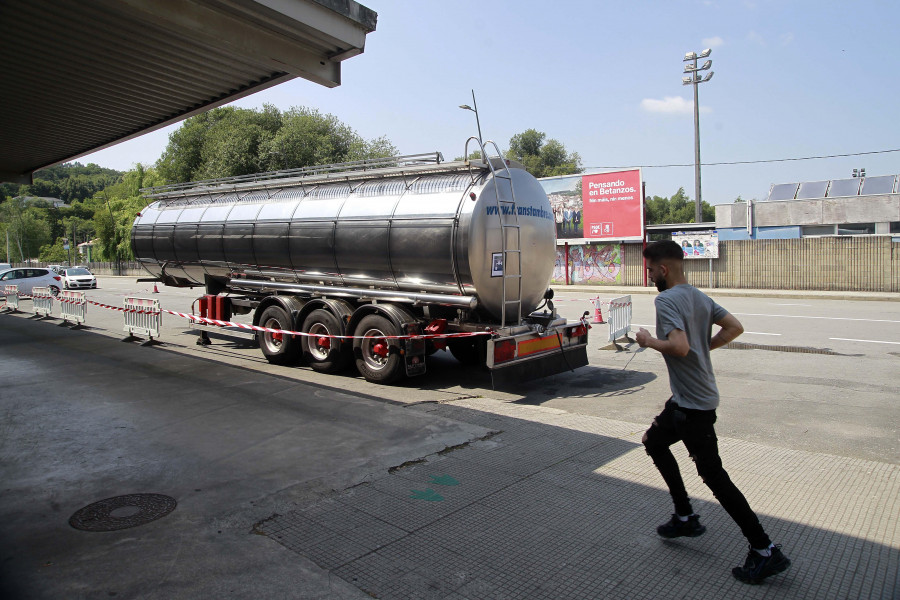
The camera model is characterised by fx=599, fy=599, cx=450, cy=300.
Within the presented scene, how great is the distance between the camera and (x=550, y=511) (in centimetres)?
455

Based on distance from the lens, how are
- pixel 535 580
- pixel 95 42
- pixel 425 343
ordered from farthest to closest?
pixel 425 343 → pixel 95 42 → pixel 535 580

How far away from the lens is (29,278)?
89.6 feet

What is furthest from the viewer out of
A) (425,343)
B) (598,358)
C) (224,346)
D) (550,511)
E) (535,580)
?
(224,346)

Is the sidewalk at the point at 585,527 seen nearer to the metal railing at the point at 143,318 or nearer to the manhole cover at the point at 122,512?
the manhole cover at the point at 122,512

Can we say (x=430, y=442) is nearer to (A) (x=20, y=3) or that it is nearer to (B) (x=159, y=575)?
(B) (x=159, y=575)

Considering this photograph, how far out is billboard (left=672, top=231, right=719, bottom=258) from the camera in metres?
26.6

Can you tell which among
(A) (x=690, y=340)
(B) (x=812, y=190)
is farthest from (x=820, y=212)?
(A) (x=690, y=340)

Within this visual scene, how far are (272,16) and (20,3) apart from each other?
101 inches

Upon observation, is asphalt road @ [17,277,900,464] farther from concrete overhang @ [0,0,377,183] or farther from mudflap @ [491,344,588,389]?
concrete overhang @ [0,0,377,183]

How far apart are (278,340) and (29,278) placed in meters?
22.9

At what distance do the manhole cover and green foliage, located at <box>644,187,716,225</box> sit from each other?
78.8m

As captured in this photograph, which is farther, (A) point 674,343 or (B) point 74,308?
(B) point 74,308

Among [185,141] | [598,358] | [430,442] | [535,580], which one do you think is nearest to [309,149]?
[185,141]

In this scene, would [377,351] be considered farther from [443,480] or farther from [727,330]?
[727,330]
